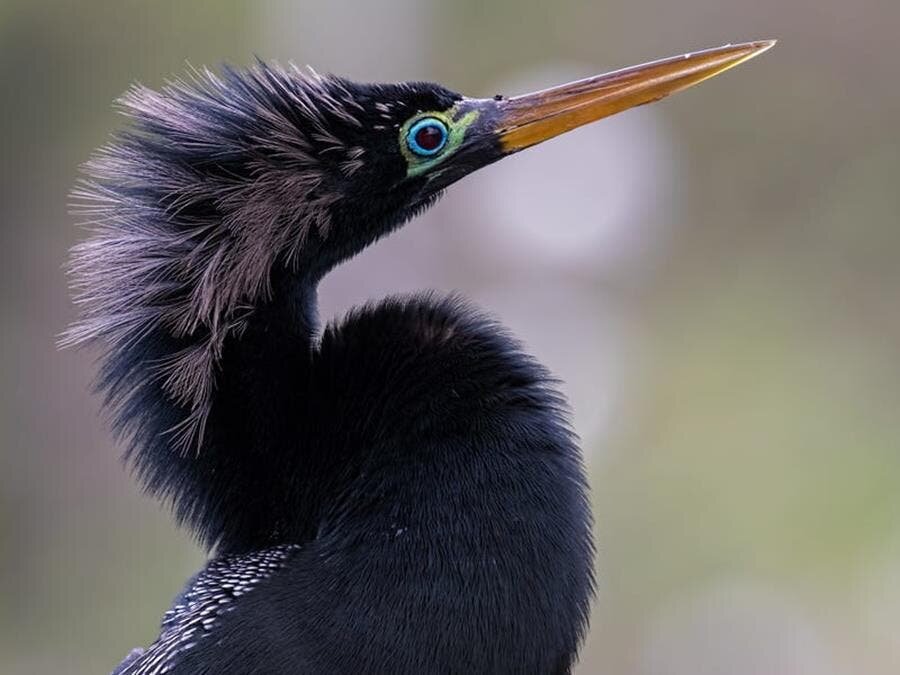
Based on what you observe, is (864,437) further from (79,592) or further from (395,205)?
(395,205)

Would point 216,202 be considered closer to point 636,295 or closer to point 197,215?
point 197,215

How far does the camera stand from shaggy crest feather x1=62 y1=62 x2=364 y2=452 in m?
2.43

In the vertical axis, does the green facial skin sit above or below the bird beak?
below

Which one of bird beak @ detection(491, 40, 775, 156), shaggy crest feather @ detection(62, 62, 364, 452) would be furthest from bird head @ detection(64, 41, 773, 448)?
bird beak @ detection(491, 40, 775, 156)

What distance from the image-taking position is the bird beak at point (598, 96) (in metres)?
2.66

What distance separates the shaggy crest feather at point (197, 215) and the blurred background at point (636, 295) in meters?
4.29

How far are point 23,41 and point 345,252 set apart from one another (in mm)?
6443

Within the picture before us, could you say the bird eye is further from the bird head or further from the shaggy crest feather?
the shaggy crest feather

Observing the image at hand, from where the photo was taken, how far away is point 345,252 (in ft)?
8.64

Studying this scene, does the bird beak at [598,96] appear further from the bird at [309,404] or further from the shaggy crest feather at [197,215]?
the shaggy crest feather at [197,215]

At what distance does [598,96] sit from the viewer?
2.65 metres

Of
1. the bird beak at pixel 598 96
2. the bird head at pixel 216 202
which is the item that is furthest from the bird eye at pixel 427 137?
the bird beak at pixel 598 96

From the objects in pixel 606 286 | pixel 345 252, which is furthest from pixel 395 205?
pixel 606 286

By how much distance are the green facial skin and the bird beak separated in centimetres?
6
